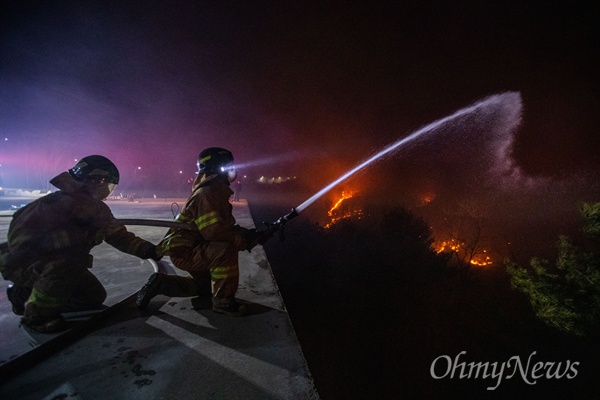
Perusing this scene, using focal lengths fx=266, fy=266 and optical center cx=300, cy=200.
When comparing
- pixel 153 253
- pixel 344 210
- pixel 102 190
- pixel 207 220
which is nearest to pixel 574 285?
pixel 207 220

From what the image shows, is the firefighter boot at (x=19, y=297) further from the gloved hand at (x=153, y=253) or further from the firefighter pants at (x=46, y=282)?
the gloved hand at (x=153, y=253)

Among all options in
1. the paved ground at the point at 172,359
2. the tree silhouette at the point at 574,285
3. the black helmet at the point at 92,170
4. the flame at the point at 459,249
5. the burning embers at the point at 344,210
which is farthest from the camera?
the burning embers at the point at 344,210

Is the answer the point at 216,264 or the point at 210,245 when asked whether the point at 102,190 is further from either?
the point at 216,264

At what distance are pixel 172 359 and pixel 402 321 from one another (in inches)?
1073

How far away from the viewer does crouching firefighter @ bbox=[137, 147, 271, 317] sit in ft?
10.3

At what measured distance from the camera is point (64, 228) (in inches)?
109

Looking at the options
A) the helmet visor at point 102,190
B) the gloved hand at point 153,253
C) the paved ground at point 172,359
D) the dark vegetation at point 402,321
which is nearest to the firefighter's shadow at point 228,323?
the paved ground at point 172,359

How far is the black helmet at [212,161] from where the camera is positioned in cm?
340

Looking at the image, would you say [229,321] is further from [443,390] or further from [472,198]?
[472,198]

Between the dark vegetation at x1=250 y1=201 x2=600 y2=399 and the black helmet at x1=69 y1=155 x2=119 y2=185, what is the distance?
12.6 m

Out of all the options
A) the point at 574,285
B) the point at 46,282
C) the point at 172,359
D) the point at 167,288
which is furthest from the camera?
the point at 574,285

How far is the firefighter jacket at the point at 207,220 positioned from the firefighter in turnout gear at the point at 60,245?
301mm

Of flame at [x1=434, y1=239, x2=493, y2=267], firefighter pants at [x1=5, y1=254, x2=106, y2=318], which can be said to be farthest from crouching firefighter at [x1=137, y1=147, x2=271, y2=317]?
flame at [x1=434, y1=239, x2=493, y2=267]

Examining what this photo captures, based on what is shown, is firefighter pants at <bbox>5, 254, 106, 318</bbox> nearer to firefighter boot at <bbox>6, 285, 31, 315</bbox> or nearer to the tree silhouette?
firefighter boot at <bbox>6, 285, 31, 315</bbox>
